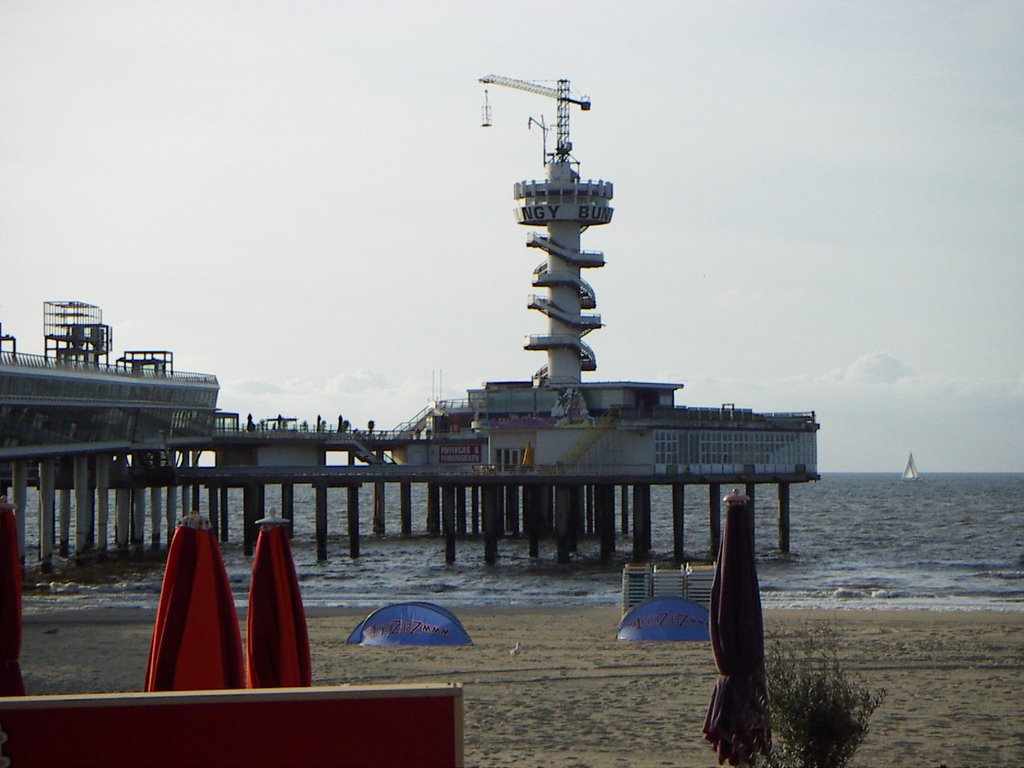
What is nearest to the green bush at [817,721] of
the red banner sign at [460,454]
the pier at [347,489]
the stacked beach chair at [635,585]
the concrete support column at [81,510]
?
the stacked beach chair at [635,585]

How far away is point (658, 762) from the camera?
1326 centimetres

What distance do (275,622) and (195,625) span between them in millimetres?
887

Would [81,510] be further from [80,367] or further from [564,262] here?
[564,262]

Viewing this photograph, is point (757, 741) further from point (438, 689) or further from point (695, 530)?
point (695, 530)

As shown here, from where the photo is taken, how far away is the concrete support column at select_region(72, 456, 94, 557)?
49906 millimetres

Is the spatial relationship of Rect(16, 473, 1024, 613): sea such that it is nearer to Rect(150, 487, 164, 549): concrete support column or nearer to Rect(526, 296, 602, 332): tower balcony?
Rect(150, 487, 164, 549): concrete support column

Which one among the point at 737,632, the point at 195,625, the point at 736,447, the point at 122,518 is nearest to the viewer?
the point at 195,625

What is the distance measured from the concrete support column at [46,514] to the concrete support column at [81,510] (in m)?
2.54

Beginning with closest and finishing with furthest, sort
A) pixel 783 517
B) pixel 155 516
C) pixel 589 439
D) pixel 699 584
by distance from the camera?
pixel 699 584, pixel 589 439, pixel 783 517, pixel 155 516

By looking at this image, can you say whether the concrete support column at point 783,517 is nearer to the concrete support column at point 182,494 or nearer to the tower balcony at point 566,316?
the tower balcony at point 566,316

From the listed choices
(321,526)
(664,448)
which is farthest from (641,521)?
(321,526)

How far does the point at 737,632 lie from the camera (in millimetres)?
11898

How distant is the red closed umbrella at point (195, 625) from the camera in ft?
34.0

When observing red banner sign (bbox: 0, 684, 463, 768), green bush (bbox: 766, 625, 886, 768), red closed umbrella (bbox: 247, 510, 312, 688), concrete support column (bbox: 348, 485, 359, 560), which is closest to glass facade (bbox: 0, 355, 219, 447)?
concrete support column (bbox: 348, 485, 359, 560)
